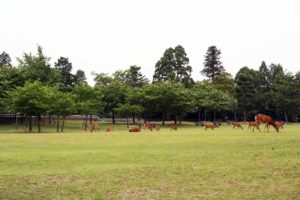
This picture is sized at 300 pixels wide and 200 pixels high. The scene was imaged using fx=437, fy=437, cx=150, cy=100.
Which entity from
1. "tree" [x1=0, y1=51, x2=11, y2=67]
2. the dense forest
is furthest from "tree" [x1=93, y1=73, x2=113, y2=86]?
"tree" [x1=0, y1=51, x2=11, y2=67]

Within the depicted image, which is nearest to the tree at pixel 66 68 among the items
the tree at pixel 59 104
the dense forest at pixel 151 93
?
the dense forest at pixel 151 93

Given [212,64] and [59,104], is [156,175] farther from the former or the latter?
[212,64]

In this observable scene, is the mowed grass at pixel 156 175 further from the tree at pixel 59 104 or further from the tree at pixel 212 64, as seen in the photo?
the tree at pixel 212 64

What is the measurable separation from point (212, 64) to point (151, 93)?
36179mm

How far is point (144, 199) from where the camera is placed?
34.7ft

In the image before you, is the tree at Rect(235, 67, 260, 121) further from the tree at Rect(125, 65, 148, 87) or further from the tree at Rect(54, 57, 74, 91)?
the tree at Rect(54, 57, 74, 91)

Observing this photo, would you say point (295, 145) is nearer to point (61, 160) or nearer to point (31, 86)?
point (61, 160)

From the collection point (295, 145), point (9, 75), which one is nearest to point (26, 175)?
point (295, 145)

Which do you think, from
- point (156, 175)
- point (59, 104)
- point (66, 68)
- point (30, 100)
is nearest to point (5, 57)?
point (66, 68)

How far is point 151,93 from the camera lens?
64688mm

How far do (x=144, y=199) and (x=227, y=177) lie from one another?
350cm

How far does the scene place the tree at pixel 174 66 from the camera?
259 feet

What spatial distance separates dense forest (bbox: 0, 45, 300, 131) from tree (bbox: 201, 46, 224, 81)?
6.41 ft

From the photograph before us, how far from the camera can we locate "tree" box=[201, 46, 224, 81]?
9731 cm
